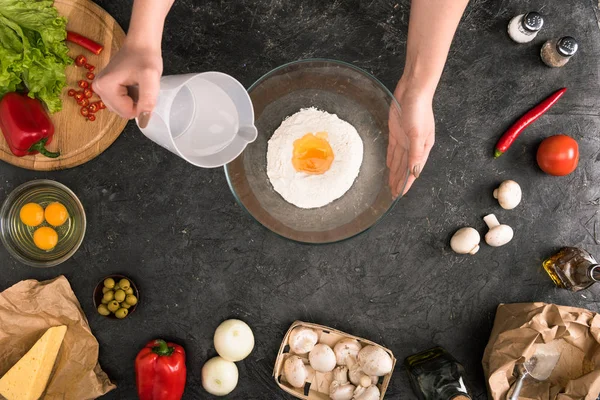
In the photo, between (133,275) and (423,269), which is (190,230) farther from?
(423,269)

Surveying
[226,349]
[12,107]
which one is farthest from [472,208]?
[12,107]

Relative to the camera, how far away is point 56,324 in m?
2.16

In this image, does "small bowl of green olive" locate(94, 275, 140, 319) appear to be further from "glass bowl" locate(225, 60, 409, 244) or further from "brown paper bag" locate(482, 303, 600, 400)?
"brown paper bag" locate(482, 303, 600, 400)

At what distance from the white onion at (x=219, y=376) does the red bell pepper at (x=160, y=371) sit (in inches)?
3.8

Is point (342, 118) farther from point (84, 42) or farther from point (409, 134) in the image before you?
point (84, 42)

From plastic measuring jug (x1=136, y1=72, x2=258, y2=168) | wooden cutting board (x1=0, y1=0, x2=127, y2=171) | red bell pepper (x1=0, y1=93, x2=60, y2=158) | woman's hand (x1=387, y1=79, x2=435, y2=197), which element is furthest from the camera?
wooden cutting board (x1=0, y1=0, x2=127, y2=171)

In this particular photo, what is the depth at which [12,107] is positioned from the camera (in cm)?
201

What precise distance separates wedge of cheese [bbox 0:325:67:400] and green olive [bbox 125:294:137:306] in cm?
28

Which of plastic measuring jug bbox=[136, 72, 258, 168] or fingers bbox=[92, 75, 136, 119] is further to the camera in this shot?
plastic measuring jug bbox=[136, 72, 258, 168]

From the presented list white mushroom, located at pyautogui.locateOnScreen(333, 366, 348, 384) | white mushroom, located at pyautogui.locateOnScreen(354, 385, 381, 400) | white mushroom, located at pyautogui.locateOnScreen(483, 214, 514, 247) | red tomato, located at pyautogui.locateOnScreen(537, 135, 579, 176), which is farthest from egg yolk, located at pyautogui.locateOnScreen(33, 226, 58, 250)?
red tomato, located at pyautogui.locateOnScreen(537, 135, 579, 176)

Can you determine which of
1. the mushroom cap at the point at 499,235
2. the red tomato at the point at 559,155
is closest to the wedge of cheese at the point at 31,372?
the mushroom cap at the point at 499,235

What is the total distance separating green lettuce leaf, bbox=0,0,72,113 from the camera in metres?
1.88

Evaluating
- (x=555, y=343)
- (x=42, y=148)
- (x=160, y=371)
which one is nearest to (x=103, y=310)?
(x=160, y=371)

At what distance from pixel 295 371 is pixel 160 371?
52 cm
